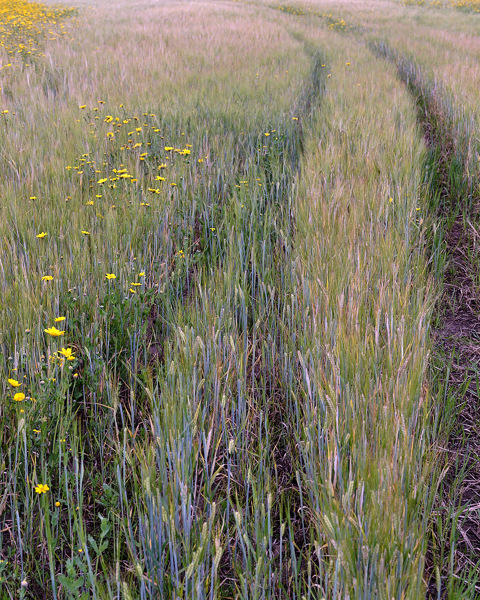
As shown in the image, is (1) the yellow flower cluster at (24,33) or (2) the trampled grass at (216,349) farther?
(1) the yellow flower cluster at (24,33)

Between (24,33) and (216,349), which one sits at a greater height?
(24,33)

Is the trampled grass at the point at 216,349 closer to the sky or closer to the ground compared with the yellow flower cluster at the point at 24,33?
closer to the ground

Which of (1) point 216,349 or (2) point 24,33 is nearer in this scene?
(1) point 216,349

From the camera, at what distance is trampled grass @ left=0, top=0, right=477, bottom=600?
100 centimetres

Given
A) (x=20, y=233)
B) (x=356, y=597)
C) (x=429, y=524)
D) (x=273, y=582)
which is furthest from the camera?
(x=20, y=233)

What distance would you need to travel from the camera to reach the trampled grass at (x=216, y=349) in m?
1.00

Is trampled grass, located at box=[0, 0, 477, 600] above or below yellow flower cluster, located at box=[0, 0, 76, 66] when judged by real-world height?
below

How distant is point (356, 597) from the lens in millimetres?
829

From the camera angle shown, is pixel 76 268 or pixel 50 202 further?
pixel 50 202

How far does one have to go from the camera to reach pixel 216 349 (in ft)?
4.97

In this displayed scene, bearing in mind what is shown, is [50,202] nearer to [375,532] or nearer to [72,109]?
[72,109]

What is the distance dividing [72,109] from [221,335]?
10.6ft

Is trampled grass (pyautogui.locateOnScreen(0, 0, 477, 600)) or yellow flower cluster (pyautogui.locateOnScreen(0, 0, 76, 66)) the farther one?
yellow flower cluster (pyautogui.locateOnScreen(0, 0, 76, 66))

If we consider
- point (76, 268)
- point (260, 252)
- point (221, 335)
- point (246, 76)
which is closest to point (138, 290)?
point (76, 268)
